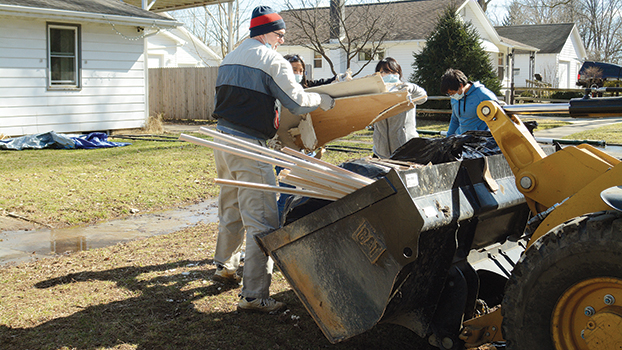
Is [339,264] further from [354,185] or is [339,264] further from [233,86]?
[233,86]

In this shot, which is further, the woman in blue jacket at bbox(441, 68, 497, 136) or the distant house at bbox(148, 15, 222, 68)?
the distant house at bbox(148, 15, 222, 68)

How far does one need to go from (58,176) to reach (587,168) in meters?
7.66

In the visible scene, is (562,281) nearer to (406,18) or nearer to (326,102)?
(326,102)

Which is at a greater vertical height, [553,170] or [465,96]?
[465,96]

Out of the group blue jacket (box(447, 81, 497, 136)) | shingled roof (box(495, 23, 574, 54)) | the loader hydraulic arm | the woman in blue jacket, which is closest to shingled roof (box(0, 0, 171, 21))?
the woman in blue jacket

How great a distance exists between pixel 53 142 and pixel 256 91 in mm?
9810

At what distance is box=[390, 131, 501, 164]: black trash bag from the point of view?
3.54 metres

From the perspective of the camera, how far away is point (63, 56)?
1395cm

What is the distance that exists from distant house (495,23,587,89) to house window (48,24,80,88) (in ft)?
104

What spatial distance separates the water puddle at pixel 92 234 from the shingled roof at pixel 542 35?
39294mm

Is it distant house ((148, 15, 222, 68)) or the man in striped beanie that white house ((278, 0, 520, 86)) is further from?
the man in striped beanie

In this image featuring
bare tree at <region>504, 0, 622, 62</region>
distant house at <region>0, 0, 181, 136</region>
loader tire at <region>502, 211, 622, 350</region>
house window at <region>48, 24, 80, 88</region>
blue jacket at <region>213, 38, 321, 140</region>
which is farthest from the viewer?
bare tree at <region>504, 0, 622, 62</region>

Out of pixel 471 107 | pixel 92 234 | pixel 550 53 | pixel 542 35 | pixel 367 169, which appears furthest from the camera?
pixel 542 35

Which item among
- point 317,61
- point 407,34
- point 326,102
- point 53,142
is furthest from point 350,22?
point 326,102
